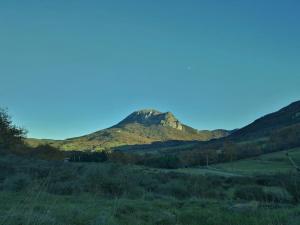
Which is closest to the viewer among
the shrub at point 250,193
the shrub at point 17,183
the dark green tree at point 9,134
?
the shrub at point 17,183

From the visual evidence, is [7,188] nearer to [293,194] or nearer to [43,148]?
[293,194]

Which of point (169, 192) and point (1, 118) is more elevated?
point (1, 118)

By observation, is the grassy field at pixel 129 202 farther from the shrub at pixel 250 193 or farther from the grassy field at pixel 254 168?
the grassy field at pixel 254 168

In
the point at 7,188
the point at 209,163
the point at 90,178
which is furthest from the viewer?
the point at 209,163

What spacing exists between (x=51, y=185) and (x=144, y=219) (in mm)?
12437

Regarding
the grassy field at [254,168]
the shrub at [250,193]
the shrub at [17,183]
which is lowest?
the shrub at [250,193]

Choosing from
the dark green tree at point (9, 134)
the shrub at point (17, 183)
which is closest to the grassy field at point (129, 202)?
the shrub at point (17, 183)

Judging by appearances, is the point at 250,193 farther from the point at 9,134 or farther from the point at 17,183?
the point at 9,134

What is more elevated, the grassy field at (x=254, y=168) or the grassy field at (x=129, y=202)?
the grassy field at (x=254, y=168)

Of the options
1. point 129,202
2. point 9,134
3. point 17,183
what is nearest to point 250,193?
point 129,202

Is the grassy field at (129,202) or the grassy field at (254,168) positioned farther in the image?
the grassy field at (254,168)

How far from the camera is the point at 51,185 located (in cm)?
2356

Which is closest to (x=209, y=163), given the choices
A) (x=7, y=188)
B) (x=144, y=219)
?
(x=7, y=188)

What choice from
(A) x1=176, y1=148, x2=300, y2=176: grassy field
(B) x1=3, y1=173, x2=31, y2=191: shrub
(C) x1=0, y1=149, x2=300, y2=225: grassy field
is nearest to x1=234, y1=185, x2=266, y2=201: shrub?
(C) x1=0, y1=149, x2=300, y2=225: grassy field
